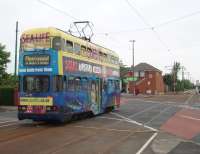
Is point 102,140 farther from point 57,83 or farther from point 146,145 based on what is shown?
point 57,83

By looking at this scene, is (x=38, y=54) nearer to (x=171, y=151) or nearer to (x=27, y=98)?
(x=27, y=98)

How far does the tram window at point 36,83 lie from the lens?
20516 mm

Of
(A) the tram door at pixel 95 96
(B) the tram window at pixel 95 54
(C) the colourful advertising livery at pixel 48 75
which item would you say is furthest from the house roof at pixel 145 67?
(C) the colourful advertising livery at pixel 48 75

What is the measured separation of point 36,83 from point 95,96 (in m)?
6.36

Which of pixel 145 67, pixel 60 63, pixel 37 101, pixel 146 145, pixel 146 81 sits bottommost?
pixel 146 145

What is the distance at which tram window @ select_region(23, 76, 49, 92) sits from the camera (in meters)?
20.5

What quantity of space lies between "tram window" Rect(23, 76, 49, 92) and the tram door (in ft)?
18.4

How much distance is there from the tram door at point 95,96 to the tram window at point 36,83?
5620 mm

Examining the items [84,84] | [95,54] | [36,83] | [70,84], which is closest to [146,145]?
[36,83]

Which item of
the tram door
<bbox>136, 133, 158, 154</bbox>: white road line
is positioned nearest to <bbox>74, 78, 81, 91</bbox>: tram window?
the tram door

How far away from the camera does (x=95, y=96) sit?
26.4 metres

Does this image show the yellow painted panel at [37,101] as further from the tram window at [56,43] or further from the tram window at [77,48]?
the tram window at [77,48]

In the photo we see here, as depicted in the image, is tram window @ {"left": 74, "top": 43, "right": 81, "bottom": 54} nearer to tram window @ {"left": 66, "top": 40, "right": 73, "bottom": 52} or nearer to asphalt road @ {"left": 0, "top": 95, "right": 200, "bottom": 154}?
tram window @ {"left": 66, "top": 40, "right": 73, "bottom": 52}

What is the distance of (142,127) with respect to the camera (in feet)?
67.4
